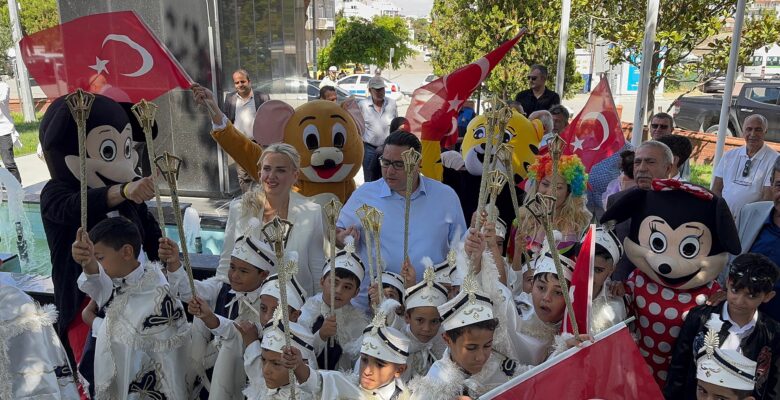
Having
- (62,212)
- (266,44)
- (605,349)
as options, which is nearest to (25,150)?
(266,44)

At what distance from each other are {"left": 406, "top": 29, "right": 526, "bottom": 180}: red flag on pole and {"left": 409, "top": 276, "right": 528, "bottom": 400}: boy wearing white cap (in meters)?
2.33

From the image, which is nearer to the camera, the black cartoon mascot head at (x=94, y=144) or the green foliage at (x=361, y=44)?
the black cartoon mascot head at (x=94, y=144)

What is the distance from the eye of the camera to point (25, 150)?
13641 millimetres

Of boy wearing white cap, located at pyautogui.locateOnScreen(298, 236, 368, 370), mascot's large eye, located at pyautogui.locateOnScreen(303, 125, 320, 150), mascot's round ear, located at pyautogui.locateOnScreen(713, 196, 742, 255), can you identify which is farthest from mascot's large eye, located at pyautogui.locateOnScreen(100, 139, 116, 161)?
mascot's round ear, located at pyautogui.locateOnScreen(713, 196, 742, 255)

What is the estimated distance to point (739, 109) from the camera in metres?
14.0

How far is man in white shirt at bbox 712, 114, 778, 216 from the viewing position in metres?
5.86

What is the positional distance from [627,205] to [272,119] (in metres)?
2.41

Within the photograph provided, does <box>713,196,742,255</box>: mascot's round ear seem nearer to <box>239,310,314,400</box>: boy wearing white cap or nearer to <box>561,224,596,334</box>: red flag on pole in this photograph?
<box>561,224,596,334</box>: red flag on pole

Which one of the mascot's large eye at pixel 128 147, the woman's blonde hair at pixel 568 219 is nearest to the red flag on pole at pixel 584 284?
the woman's blonde hair at pixel 568 219

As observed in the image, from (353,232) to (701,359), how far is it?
1898 mm

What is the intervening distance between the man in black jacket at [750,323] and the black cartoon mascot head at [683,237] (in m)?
0.25

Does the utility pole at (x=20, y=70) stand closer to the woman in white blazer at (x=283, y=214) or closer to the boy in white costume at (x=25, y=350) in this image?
the woman in white blazer at (x=283, y=214)

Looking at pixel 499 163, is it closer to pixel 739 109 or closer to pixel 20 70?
pixel 739 109

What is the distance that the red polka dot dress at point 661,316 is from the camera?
3418 millimetres
